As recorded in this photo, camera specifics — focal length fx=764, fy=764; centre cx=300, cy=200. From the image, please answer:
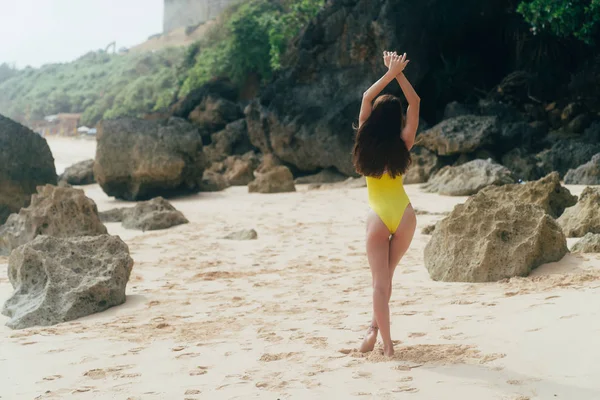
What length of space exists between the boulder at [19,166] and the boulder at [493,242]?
292 inches

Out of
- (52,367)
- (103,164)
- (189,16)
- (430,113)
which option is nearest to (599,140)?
(430,113)

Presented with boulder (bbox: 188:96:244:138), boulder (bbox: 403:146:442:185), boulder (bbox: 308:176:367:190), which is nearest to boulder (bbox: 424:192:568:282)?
boulder (bbox: 403:146:442:185)

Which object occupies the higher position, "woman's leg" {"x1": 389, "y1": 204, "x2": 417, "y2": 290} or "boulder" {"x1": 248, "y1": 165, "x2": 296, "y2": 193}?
"woman's leg" {"x1": 389, "y1": 204, "x2": 417, "y2": 290}

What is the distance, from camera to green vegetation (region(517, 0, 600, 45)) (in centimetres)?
1452

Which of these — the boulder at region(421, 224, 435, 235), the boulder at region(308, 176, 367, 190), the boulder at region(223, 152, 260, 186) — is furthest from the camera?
the boulder at region(223, 152, 260, 186)

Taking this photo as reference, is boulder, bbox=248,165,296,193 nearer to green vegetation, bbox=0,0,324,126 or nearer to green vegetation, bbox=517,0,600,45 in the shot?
green vegetation, bbox=517,0,600,45

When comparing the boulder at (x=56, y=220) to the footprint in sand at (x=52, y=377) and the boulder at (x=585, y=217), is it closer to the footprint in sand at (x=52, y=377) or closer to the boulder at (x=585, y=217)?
the footprint in sand at (x=52, y=377)

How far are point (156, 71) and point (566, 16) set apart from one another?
36.4 m

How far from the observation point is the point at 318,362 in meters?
3.77

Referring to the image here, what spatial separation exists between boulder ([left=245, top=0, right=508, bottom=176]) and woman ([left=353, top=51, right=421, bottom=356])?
11662 millimetres

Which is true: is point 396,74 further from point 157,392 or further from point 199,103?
point 199,103

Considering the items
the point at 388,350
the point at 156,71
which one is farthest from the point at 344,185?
the point at 156,71

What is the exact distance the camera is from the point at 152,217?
10172 mm

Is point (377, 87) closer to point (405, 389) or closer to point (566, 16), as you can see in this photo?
point (405, 389)
